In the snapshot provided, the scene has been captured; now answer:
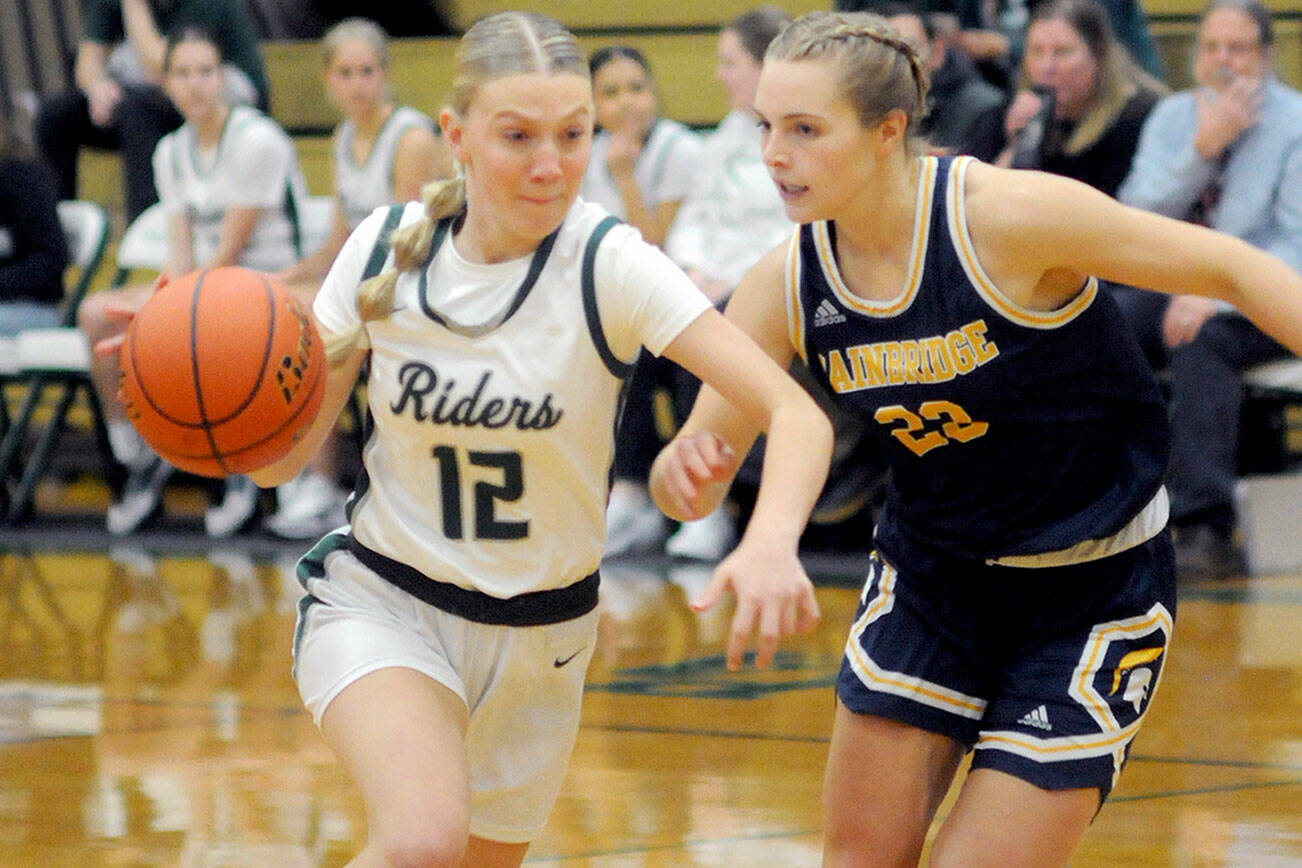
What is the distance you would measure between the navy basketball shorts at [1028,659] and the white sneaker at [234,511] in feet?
17.9

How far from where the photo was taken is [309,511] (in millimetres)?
7723

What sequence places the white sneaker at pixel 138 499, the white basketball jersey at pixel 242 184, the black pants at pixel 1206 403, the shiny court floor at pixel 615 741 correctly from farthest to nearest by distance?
1. the white sneaker at pixel 138 499
2. the white basketball jersey at pixel 242 184
3. the black pants at pixel 1206 403
4. the shiny court floor at pixel 615 741

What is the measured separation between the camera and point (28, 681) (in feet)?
17.6

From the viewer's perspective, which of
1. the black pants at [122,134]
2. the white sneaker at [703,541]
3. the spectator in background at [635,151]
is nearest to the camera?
the white sneaker at [703,541]

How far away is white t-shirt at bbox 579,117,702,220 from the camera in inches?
295

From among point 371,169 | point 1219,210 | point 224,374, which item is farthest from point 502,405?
point 371,169

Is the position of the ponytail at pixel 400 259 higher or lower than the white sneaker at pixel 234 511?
higher

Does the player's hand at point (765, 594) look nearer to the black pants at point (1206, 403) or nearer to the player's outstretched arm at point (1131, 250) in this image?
the player's outstretched arm at point (1131, 250)

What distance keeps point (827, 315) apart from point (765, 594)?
2.25 feet

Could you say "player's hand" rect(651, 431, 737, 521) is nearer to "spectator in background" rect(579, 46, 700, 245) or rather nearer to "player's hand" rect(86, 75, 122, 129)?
"spectator in background" rect(579, 46, 700, 245)

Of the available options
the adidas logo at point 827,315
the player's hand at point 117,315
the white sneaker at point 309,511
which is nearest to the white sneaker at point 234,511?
the white sneaker at point 309,511

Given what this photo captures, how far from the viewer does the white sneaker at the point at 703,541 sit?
6.88 metres

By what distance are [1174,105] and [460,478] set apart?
4.40 m

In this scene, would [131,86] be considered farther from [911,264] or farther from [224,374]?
[911,264]
